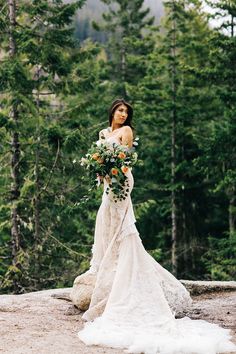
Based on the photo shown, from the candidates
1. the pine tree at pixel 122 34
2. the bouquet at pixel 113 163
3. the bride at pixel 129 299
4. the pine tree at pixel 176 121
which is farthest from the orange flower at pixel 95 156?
the pine tree at pixel 122 34

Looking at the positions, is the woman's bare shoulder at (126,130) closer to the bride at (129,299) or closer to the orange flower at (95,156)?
the bride at (129,299)

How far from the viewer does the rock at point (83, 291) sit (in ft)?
24.9

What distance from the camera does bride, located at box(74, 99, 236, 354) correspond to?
5582mm

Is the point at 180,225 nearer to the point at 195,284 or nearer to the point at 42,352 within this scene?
the point at 195,284

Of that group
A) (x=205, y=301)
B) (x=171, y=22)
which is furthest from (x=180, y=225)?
(x=205, y=301)

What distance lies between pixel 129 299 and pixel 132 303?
0.09 metres

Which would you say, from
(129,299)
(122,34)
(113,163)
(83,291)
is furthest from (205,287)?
(122,34)

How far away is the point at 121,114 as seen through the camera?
7410 millimetres

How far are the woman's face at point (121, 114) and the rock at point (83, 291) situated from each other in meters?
2.30

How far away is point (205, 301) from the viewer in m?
8.60

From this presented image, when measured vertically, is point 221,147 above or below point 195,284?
above

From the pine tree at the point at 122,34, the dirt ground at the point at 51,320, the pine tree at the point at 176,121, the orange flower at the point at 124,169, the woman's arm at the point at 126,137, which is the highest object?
the pine tree at the point at 122,34

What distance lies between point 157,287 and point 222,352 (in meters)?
1.53

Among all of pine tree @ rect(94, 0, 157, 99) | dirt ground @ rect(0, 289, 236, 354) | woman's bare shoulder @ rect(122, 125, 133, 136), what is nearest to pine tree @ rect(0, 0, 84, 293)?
dirt ground @ rect(0, 289, 236, 354)
